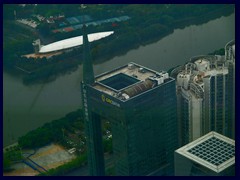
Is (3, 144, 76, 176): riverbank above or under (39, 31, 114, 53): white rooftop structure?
under

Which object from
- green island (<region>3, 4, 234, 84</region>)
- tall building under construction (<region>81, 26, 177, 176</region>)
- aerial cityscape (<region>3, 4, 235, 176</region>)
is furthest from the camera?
green island (<region>3, 4, 234, 84</region>)

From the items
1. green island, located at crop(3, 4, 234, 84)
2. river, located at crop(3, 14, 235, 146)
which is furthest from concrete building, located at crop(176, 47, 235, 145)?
green island, located at crop(3, 4, 234, 84)

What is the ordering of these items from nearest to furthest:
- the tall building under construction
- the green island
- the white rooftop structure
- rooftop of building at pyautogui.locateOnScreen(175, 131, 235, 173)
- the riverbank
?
rooftop of building at pyautogui.locateOnScreen(175, 131, 235, 173), the tall building under construction, the riverbank, the green island, the white rooftop structure

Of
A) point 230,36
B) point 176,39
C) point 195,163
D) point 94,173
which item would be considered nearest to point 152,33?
point 176,39

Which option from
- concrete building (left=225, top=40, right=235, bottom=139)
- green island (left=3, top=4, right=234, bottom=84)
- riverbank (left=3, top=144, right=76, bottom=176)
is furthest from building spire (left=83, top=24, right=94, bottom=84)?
green island (left=3, top=4, right=234, bottom=84)

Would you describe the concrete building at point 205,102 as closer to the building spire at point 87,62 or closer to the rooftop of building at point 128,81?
the rooftop of building at point 128,81

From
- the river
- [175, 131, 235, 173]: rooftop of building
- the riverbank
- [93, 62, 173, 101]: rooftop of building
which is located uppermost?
[93, 62, 173, 101]: rooftop of building

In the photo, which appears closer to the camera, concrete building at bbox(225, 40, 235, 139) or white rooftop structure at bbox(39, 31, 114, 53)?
concrete building at bbox(225, 40, 235, 139)

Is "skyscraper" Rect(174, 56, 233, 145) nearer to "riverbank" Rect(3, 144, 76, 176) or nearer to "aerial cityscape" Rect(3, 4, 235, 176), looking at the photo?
"aerial cityscape" Rect(3, 4, 235, 176)
